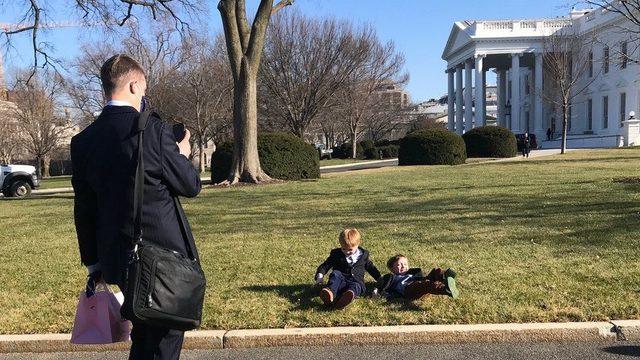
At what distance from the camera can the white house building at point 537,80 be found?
152 ft

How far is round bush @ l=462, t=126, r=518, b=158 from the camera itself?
32188 millimetres

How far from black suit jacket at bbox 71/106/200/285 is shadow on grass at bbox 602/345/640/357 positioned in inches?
122

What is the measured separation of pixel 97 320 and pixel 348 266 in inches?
109

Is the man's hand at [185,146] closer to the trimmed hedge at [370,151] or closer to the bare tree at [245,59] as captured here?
the bare tree at [245,59]

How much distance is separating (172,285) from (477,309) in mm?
3038

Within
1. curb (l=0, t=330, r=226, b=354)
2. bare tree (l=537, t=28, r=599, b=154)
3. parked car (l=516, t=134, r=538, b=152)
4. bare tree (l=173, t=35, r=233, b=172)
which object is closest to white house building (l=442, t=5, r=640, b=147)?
parked car (l=516, t=134, r=538, b=152)

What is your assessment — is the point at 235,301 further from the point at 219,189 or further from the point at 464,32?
the point at 464,32

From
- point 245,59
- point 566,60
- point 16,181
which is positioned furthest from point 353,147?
point 245,59

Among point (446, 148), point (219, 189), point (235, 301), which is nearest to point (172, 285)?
point (235, 301)

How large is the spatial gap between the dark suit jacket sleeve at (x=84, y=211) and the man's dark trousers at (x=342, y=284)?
2525 mm

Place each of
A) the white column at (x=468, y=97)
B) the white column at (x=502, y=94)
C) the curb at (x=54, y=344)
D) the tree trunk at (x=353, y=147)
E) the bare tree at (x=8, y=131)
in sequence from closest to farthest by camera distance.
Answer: the curb at (x=54, y=344)
the bare tree at (x=8, y=131)
the tree trunk at (x=353, y=147)
the white column at (x=468, y=97)
the white column at (x=502, y=94)

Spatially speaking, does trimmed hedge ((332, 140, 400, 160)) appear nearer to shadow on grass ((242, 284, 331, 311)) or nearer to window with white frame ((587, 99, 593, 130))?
window with white frame ((587, 99, 593, 130))

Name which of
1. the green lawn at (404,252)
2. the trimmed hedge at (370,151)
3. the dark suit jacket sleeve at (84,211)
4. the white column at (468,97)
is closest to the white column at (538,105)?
the white column at (468,97)

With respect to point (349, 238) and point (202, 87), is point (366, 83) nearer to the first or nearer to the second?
point (202, 87)
